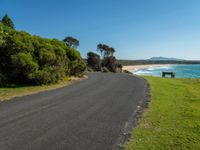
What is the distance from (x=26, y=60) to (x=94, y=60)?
3157 cm

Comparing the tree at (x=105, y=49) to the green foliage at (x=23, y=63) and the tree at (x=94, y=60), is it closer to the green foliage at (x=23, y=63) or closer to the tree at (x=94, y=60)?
the tree at (x=94, y=60)

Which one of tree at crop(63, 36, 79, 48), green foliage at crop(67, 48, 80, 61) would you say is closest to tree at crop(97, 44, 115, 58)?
tree at crop(63, 36, 79, 48)

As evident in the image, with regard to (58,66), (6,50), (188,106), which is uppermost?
(6,50)

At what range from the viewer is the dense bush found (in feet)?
52.9

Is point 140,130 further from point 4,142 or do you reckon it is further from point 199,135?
point 4,142

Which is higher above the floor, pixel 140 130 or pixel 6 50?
pixel 6 50

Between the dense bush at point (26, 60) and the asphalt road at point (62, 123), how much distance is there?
579 cm

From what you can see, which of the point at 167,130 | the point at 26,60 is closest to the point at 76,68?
the point at 26,60

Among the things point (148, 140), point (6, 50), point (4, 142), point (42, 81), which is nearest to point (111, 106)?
point (148, 140)

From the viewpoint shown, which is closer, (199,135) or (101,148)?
(101,148)

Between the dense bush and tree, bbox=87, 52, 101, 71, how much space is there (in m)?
27.9

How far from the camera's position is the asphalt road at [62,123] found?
5.42m

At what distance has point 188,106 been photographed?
33.1 feet

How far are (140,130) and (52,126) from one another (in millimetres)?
2499
